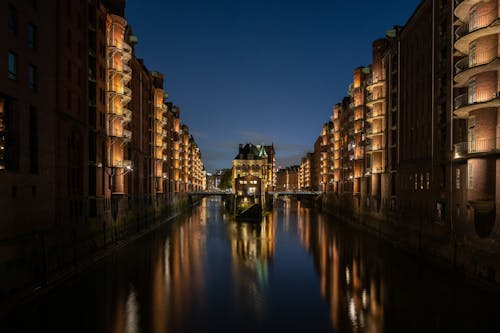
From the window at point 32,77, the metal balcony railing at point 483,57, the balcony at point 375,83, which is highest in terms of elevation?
the balcony at point 375,83

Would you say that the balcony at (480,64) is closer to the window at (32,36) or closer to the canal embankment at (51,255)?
the window at (32,36)

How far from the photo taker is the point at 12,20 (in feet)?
90.8

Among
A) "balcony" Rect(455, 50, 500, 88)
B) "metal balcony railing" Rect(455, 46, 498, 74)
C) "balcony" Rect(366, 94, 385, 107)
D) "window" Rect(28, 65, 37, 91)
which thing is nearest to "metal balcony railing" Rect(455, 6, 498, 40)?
"metal balcony railing" Rect(455, 46, 498, 74)

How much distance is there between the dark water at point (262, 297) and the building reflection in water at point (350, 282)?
0.08 metres

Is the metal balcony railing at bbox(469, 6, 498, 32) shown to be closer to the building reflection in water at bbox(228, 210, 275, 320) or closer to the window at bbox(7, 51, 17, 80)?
the building reflection in water at bbox(228, 210, 275, 320)

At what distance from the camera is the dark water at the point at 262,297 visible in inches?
891

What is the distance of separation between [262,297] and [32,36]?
2679 cm

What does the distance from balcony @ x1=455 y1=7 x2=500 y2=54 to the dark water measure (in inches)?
716

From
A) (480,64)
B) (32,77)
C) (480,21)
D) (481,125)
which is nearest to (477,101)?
(481,125)

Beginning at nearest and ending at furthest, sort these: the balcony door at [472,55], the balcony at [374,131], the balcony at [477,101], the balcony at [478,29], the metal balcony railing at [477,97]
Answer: the balcony at [478,29] < the balcony at [477,101] < the metal balcony railing at [477,97] < the balcony door at [472,55] < the balcony at [374,131]

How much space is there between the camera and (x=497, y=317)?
73.5 ft

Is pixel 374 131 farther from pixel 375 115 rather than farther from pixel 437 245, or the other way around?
pixel 437 245

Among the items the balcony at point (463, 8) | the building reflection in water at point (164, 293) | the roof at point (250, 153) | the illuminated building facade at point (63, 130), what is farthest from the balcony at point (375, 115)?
the roof at point (250, 153)

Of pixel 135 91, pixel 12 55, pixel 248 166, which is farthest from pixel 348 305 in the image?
pixel 248 166
